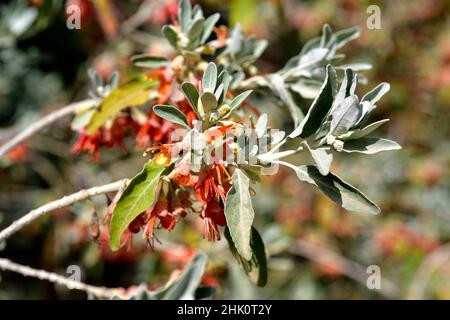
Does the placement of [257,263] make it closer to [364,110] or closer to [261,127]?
[261,127]

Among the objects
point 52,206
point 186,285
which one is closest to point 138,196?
point 52,206

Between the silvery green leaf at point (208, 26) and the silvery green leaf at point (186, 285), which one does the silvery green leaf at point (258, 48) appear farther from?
the silvery green leaf at point (186, 285)

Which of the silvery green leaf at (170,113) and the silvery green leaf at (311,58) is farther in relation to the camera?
the silvery green leaf at (311,58)

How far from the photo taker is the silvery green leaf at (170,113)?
1.28 metres

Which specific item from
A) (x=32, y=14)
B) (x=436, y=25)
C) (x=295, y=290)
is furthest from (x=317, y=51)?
(x=436, y=25)

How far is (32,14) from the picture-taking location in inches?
100

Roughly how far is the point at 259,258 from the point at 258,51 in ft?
2.11

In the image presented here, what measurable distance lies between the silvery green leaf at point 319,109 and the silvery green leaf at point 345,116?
39 mm

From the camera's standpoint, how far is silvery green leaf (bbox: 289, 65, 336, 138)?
4.18 feet

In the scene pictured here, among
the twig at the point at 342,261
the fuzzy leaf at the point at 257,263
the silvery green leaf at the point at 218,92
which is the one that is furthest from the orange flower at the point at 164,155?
the twig at the point at 342,261

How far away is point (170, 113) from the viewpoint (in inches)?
51.1

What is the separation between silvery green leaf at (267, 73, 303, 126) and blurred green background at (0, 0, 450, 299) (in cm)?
76

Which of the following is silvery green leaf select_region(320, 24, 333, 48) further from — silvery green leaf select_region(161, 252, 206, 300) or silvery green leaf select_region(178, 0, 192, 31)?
silvery green leaf select_region(161, 252, 206, 300)

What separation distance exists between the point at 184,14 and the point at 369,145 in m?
0.66
